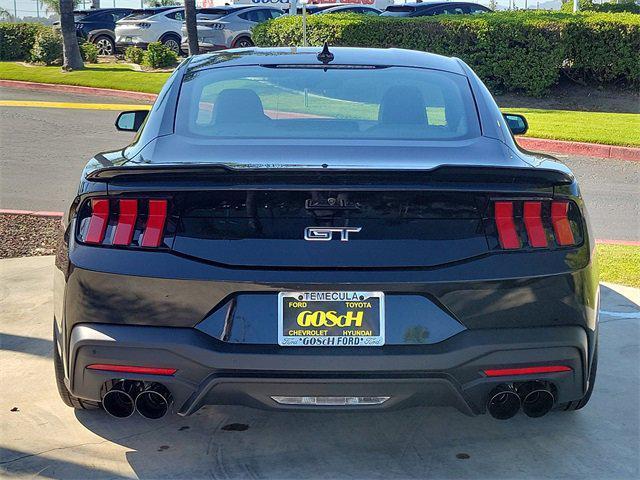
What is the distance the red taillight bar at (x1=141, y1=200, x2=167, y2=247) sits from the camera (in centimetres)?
324

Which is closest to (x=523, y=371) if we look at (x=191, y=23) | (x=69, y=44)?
(x=191, y=23)

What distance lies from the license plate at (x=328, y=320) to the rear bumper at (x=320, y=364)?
4cm

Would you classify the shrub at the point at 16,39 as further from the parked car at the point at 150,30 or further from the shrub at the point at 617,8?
the shrub at the point at 617,8

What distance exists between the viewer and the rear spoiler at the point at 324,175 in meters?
3.20

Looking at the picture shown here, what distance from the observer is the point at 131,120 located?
5141 millimetres

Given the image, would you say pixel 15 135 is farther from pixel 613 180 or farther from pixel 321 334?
pixel 321 334

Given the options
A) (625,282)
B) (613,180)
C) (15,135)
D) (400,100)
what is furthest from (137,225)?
(15,135)

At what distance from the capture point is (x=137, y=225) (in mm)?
3262

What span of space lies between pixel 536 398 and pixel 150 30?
2709cm

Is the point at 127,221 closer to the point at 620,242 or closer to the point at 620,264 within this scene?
the point at 620,264

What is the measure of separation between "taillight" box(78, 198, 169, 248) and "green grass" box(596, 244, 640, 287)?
414 cm

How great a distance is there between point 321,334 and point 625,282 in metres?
3.90

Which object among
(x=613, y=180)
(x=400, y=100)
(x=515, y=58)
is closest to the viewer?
(x=400, y=100)

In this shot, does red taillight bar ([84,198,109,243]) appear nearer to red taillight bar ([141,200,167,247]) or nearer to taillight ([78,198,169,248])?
taillight ([78,198,169,248])
